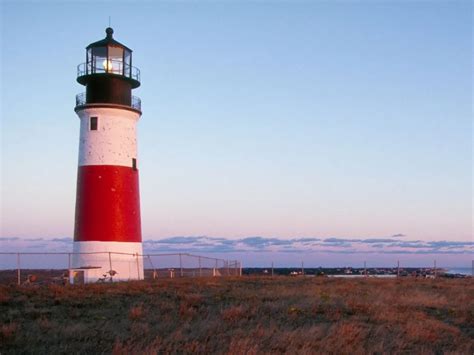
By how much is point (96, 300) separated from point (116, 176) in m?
12.4

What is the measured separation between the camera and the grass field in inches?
541

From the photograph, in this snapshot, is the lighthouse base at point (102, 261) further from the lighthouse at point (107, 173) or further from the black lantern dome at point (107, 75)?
the black lantern dome at point (107, 75)

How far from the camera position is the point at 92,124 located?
32500 mm

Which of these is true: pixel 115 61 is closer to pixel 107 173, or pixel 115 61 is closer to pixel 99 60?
pixel 99 60

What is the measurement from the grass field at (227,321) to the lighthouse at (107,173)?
7.28 m

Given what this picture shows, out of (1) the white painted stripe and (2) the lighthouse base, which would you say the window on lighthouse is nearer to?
(1) the white painted stripe

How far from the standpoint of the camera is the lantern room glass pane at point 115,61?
3312 cm

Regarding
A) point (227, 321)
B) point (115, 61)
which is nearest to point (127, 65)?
point (115, 61)

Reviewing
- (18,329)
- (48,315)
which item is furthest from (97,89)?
(18,329)

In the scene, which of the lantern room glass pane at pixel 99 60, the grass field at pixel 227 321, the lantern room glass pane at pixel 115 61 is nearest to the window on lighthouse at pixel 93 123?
the lantern room glass pane at pixel 99 60

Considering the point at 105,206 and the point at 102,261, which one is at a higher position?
the point at 105,206

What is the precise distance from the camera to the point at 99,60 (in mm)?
33188

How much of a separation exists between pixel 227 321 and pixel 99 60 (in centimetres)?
2028

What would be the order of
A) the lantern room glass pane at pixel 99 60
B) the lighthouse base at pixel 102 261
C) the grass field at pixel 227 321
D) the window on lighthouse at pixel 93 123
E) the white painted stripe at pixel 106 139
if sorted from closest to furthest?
the grass field at pixel 227 321
the lighthouse base at pixel 102 261
the white painted stripe at pixel 106 139
the window on lighthouse at pixel 93 123
the lantern room glass pane at pixel 99 60
